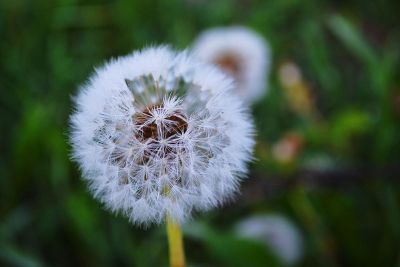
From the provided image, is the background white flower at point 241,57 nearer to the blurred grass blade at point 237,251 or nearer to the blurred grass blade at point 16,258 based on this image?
the blurred grass blade at point 237,251

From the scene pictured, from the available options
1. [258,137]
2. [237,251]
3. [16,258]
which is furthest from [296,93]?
[16,258]

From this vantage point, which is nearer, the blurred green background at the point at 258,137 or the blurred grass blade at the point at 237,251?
the blurred grass blade at the point at 237,251

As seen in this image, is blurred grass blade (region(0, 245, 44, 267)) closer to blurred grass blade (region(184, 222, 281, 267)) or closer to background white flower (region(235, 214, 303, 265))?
blurred grass blade (region(184, 222, 281, 267))

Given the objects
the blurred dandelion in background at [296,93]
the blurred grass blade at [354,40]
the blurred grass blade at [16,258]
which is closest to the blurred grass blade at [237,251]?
the blurred grass blade at [16,258]

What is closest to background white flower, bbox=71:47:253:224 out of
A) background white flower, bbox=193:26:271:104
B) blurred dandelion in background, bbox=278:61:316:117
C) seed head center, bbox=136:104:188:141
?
seed head center, bbox=136:104:188:141

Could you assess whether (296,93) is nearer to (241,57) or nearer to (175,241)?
(241,57)
